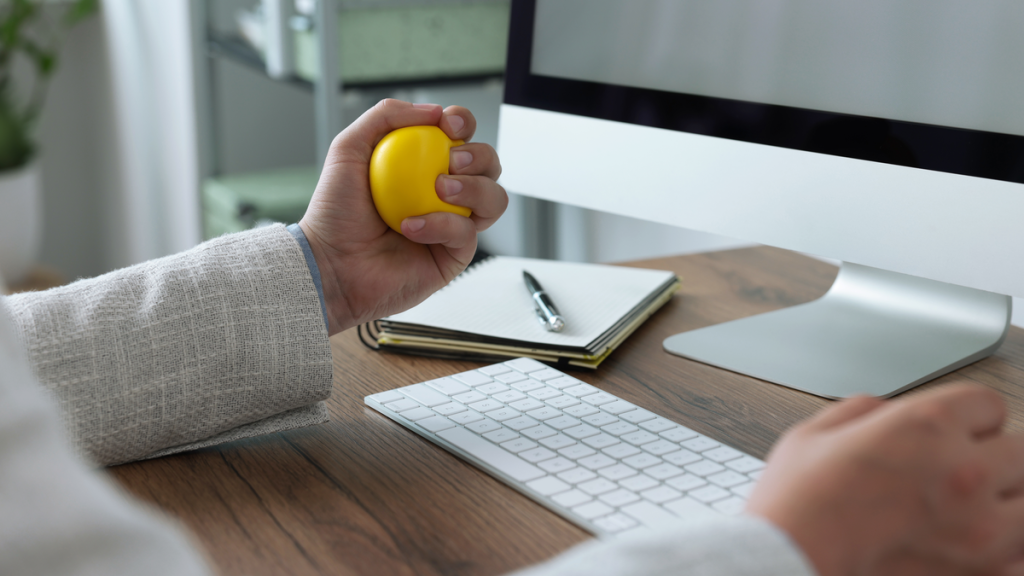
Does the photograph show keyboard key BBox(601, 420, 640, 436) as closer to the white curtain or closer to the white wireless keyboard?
the white wireless keyboard

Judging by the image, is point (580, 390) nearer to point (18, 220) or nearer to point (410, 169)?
point (410, 169)

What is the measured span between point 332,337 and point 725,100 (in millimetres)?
367

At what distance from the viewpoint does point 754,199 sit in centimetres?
63

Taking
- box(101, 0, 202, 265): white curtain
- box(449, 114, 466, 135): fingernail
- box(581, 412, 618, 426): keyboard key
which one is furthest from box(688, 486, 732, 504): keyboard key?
box(101, 0, 202, 265): white curtain

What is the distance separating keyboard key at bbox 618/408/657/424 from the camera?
0.53 meters

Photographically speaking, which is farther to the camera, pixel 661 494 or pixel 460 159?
pixel 460 159

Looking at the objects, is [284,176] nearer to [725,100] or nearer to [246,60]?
[246,60]

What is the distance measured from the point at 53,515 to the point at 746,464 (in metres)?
0.33

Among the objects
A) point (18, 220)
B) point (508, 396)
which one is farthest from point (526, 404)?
point (18, 220)

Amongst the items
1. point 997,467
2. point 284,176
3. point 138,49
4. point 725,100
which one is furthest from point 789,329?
point 138,49

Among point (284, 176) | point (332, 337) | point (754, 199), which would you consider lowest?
point (284, 176)

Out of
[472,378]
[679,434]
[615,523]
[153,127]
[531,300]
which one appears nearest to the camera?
[615,523]

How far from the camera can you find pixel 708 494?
43 centimetres

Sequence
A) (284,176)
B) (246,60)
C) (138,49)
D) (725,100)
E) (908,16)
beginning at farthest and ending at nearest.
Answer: (138,49)
(284,176)
(246,60)
(725,100)
(908,16)
